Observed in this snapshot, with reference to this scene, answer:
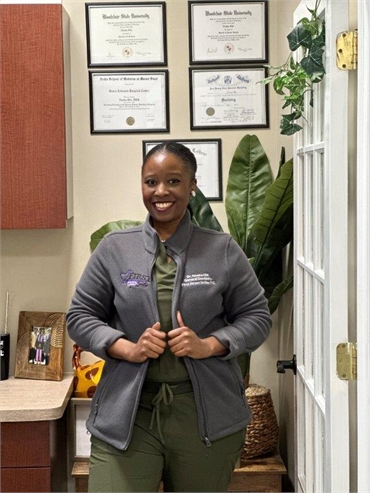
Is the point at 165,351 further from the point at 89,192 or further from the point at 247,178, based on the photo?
the point at 89,192

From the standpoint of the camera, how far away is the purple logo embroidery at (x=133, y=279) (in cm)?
242

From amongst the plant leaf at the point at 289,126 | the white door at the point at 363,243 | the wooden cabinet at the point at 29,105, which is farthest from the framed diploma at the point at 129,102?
the white door at the point at 363,243

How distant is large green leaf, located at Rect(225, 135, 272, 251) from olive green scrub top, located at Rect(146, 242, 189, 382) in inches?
49.6

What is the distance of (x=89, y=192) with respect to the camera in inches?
151

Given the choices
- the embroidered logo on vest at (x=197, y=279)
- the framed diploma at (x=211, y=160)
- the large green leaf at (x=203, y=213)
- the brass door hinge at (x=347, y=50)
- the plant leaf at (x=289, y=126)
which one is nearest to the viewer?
the brass door hinge at (x=347, y=50)

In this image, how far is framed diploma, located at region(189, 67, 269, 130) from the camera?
381 cm

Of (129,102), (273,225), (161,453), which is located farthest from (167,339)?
(129,102)

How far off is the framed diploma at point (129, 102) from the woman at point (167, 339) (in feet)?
4.37

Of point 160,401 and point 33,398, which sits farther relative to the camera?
point 33,398

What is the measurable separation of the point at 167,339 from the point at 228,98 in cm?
170

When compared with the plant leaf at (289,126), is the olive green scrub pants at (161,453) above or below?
below

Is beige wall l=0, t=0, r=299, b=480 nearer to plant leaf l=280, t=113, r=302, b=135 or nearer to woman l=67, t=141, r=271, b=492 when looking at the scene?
plant leaf l=280, t=113, r=302, b=135

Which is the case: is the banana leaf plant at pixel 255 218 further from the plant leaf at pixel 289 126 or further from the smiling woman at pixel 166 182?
the smiling woman at pixel 166 182

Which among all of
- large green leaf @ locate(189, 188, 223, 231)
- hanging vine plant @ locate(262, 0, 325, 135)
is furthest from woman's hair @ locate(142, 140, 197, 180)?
large green leaf @ locate(189, 188, 223, 231)
